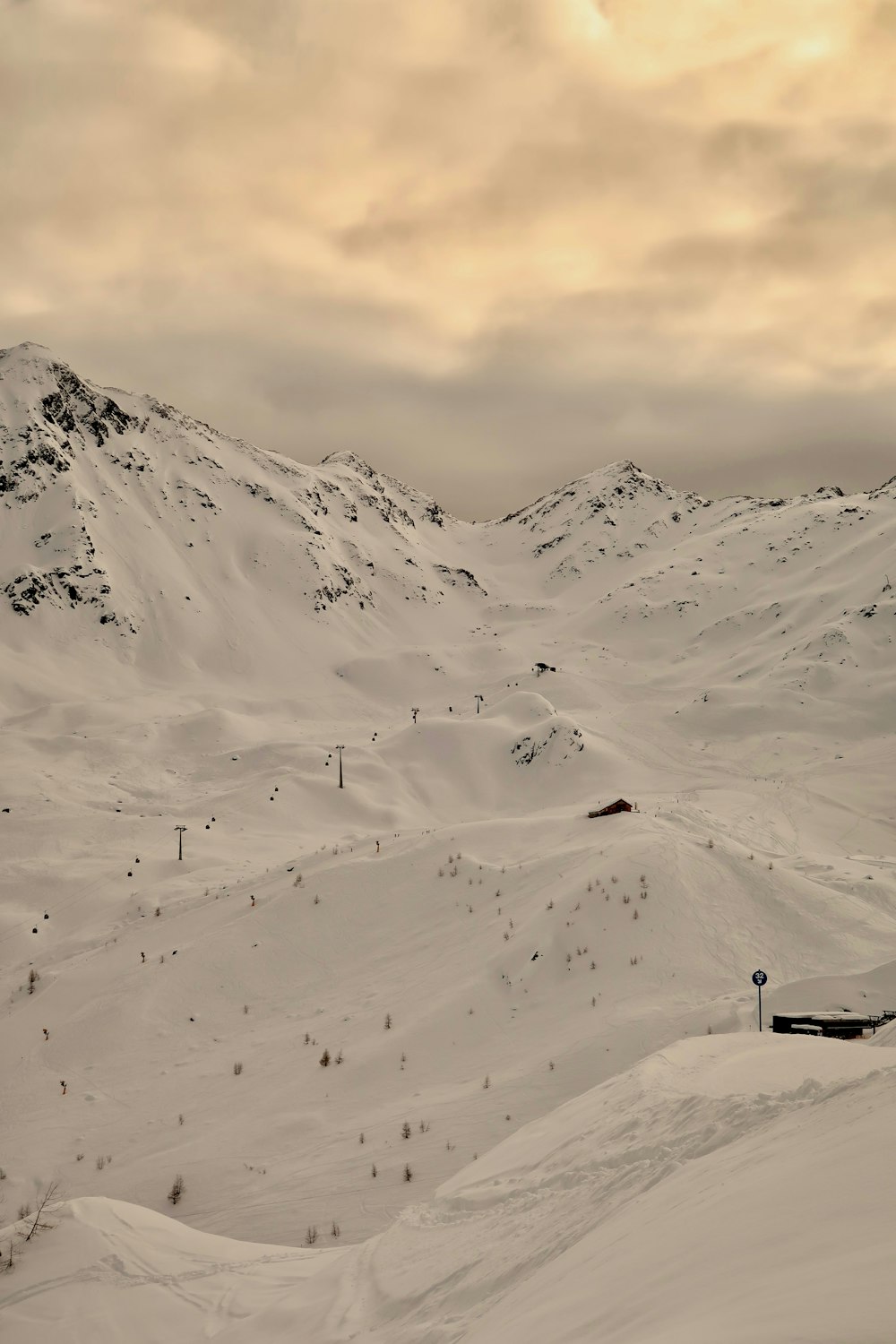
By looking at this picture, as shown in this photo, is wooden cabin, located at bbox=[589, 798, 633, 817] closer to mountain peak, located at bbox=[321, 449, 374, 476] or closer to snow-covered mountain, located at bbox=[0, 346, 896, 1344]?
snow-covered mountain, located at bbox=[0, 346, 896, 1344]

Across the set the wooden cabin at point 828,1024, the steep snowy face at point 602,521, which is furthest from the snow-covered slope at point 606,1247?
the steep snowy face at point 602,521

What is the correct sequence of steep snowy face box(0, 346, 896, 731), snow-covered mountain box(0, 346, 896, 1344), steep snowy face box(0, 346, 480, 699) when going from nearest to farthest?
snow-covered mountain box(0, 346, 896, 1344), steep snowy face box(0, 346, 896, 731), steep snowy face box(0, 346, 480, 699)

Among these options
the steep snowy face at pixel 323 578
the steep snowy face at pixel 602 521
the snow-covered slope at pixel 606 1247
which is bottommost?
the snow-covered slope at pixel 606 1247

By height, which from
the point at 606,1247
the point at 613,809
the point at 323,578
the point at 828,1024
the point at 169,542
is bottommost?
the point at 606,1247

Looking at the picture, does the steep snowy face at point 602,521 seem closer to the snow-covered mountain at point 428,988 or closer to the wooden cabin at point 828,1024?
the snow-covered mountain at point 428,988

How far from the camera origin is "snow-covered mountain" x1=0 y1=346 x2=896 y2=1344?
646 centimetres

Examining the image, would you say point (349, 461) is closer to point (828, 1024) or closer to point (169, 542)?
point (169, 542)

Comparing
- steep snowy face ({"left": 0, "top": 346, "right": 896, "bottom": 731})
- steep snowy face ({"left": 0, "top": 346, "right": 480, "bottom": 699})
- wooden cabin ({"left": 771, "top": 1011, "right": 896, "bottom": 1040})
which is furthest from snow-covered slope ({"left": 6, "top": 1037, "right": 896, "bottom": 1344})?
steep snowy face ({"left": 0, "top": 346, "right": 480, "bottom": 699})

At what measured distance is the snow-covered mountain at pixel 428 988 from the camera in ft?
21.2

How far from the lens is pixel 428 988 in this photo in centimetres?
1691

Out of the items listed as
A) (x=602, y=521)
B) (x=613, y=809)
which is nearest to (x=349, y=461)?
(x=602, y=521)

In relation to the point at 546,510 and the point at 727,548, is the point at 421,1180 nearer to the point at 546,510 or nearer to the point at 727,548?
the point at 727,548

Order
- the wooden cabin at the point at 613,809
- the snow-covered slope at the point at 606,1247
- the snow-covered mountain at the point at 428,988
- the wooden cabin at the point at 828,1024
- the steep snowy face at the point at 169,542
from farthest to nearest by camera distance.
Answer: the steep snowy face at the point at 169,542 → the wooden cabin at the point at 613,809 → the wooden cabin at the point at 828,1024 → the snow-covered mountain at the point at 428,988 → the snow-covered slope at the point at 606,1247

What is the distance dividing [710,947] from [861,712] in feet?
169
